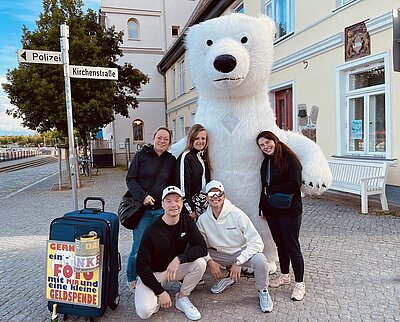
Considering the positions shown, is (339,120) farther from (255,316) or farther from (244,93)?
(255,316)

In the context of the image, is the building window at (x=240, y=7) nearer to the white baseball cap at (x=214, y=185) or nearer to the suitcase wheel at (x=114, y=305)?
the white baseball cap at (x=214, y=185)

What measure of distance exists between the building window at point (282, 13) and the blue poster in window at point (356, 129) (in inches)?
142

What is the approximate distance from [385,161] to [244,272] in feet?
14.7

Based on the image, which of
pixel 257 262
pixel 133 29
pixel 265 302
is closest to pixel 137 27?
pixel 133 29

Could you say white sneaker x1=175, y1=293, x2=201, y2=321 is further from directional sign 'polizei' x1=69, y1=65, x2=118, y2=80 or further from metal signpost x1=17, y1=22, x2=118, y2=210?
directional sign 'polizei' x1=69, y1=65, x2=118, y2=80

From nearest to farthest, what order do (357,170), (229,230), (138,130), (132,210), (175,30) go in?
(229,230)
(132,210)
(357,170)
(138,130)
(175,30)

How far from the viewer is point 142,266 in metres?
2.79

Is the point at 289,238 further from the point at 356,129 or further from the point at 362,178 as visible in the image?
the point at 356,129

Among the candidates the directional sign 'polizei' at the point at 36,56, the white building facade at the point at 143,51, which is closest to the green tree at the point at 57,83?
the directional sign 'polizei' at the point at 36,56

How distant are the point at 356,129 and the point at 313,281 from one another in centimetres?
546

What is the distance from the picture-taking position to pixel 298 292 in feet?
10.6

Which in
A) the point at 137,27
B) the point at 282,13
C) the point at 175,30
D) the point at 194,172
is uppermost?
the point at 175,30

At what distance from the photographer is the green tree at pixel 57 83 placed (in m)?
10.4

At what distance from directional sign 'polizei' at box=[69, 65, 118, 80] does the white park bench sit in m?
4.69
